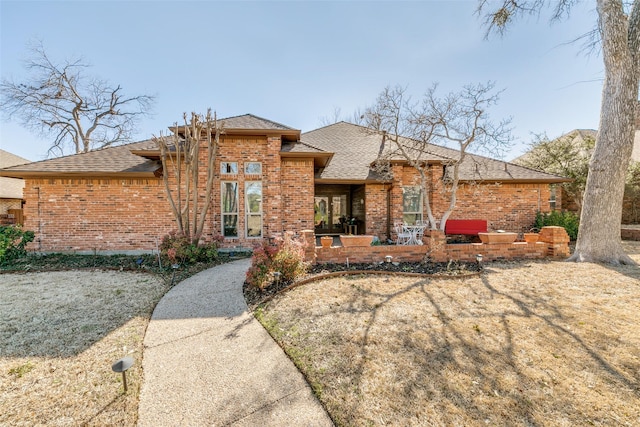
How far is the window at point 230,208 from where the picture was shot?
31.6 feet

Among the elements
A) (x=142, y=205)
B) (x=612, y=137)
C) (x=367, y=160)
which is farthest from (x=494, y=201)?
(x=142, y=205)

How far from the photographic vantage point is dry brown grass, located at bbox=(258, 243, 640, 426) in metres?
2.27

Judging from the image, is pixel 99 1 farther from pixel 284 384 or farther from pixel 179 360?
pixel 284 384

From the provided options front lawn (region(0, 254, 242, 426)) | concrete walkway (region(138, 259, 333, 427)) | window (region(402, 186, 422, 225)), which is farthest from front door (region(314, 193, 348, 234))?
concrete walkway (region(138, 259, 333, 427))

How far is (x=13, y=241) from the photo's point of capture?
8.16 metres

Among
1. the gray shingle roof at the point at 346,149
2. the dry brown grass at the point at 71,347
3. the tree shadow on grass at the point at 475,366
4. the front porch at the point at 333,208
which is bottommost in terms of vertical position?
the dry brown grass at the point at 71,347

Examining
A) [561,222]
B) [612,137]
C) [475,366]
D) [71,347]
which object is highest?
[612,137]

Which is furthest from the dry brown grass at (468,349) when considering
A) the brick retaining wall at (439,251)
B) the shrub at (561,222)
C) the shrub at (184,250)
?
the shrub at (561,222)

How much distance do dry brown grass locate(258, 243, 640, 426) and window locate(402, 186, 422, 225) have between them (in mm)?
5856

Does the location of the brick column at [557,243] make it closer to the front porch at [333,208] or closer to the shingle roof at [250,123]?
the front porch at [333,208]

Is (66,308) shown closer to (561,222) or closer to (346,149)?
(346,149)

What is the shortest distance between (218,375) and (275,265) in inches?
108

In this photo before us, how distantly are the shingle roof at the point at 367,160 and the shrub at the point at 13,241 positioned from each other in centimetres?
1004

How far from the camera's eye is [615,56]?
22.4 feet
